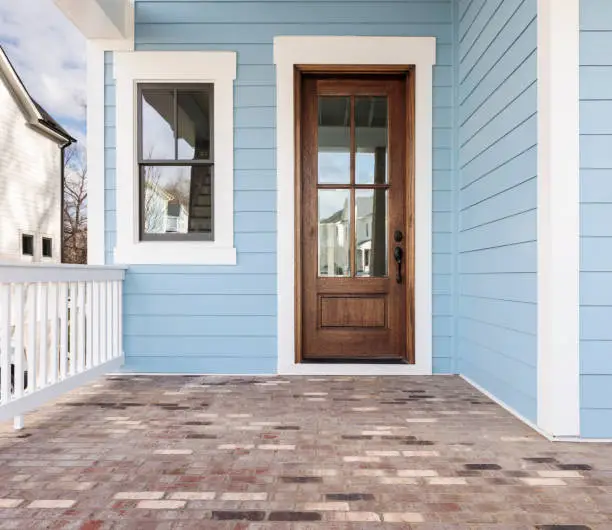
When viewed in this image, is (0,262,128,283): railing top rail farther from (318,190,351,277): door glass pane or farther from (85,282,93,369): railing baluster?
(318,190,351,277): door glass pane

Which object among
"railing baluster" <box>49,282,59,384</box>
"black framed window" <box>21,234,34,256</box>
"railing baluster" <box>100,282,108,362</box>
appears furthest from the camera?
"black framed window" <box>21,234,34,256</box>

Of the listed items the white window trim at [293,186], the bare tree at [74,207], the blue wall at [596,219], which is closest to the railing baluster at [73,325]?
the white window trim at [293,186]

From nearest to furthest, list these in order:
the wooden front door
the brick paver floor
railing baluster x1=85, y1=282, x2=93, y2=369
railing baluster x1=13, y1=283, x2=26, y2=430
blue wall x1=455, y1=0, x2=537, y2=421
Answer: the brick paver floor < railing baluster x1=13, y1=283, x2=26, y2=430 < blue wall x1=455, y1=0, x2=537, y2=421 < railing baluster x1=85, y1=282, x2=93, y2=369 < the wooden front door

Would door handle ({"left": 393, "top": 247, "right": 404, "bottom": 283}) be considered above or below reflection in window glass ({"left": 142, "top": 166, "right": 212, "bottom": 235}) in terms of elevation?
below

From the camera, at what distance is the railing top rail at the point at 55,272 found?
7.58 ft

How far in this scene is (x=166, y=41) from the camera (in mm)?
3721

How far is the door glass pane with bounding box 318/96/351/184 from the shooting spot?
3.82 meters

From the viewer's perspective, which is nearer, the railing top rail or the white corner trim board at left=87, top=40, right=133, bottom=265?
the railing top rail

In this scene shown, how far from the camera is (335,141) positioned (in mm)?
3822

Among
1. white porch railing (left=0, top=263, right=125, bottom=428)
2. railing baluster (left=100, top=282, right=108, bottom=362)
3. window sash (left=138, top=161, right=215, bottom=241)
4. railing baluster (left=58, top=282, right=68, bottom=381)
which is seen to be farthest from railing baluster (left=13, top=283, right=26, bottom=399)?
window sash (left=138, top=161, right=215, bottom=241)

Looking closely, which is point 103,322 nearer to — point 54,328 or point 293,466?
point 54,328

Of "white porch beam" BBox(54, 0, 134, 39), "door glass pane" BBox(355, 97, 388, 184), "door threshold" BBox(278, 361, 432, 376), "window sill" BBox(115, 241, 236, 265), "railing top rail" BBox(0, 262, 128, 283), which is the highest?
"white porch beam" BBox(54, 0, 134, 39)

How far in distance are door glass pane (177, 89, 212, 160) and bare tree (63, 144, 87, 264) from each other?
586 cm

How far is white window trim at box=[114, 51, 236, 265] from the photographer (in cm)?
370
